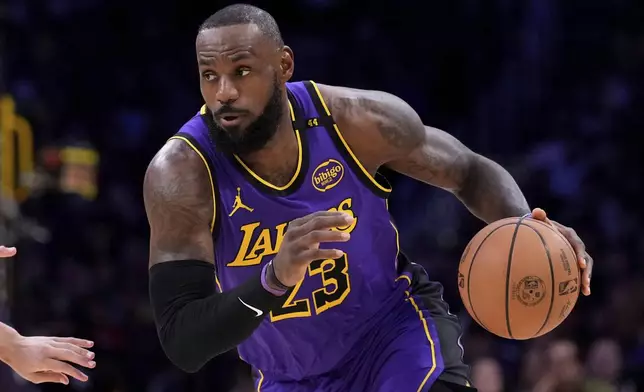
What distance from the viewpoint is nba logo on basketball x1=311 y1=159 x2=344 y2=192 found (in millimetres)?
4375

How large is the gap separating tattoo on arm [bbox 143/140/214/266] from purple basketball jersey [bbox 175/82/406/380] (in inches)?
2.7

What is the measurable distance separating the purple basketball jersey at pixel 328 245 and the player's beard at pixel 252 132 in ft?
0.21

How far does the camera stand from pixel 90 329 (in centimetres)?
956

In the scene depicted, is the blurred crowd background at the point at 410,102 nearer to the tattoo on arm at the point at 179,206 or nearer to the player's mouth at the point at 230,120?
the tattoo on arm at the point at 179,206

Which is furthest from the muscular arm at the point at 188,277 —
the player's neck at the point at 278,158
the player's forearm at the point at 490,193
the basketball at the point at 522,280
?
the player's forearm at the point at 490,193

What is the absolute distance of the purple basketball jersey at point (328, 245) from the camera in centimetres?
429

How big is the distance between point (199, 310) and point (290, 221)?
582 mm

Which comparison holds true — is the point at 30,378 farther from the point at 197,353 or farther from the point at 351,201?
the point at 351,201

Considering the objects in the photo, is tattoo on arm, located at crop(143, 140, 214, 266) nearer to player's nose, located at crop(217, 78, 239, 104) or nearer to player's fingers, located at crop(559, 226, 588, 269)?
player's nose, located at crop(217, 78, 239, 104)

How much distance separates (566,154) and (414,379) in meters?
7.08

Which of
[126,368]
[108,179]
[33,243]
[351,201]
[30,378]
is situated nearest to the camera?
[30,378]

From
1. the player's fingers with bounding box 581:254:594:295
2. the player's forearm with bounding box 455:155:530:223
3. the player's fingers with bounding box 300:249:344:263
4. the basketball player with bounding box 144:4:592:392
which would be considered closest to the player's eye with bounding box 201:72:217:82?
the basketball player with bounding box 144:4:592:392

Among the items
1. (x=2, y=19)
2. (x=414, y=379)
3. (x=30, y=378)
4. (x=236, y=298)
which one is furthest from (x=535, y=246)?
(x=2, y=19)

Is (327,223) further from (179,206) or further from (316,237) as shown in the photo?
(179,206)
